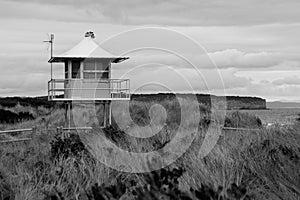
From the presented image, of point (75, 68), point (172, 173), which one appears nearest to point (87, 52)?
point (75, 68)

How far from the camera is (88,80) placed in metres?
28.3

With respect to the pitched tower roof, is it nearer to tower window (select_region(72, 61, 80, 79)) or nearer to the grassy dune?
tower window (select_region(72, 61, 80, 79))

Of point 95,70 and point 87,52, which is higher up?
point 87,52

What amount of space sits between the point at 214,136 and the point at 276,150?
359 cm

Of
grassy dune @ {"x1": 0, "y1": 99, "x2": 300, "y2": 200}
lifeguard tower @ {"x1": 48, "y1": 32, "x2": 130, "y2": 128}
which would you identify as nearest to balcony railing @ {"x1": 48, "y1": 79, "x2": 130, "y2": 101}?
lifeguard tower @ {"x1": 48, "y1": 32, "x2": 130, "y2": 128}

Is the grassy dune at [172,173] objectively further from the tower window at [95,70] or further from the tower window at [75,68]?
the tower window at [75,68]

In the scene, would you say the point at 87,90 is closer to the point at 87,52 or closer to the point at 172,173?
the point at 87,52

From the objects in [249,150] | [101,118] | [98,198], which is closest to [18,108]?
[101,118]

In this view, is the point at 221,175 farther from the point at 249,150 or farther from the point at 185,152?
the point at 185,152

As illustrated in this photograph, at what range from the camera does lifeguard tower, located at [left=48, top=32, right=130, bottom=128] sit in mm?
28359

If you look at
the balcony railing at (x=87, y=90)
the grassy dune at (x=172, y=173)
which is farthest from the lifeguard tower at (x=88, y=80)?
the grassy dune at (x=172, y=173)

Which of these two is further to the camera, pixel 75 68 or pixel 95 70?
pixel 75 68

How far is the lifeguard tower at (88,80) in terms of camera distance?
2836 cm

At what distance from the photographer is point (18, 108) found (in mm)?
49188
